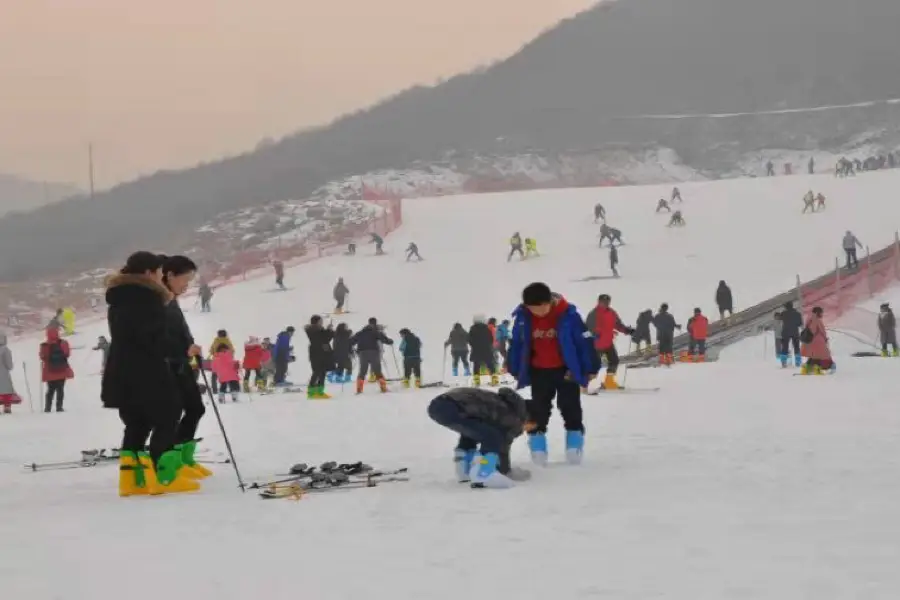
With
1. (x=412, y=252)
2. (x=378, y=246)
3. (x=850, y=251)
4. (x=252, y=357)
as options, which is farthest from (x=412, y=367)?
(x=378, y=246)

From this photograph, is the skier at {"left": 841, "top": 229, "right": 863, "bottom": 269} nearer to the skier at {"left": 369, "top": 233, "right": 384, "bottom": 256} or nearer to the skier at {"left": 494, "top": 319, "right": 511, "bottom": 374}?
the skier at {"left": 494, "top": 319, "right": 511, "bottom": 374}

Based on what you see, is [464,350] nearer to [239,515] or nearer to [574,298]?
[574,298]

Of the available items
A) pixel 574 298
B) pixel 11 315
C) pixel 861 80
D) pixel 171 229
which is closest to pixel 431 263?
pixel 574 298

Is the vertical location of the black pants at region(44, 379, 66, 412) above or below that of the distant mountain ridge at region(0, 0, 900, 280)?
below

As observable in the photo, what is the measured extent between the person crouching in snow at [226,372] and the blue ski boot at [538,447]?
32.3 ft

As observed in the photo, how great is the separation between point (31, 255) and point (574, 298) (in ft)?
219

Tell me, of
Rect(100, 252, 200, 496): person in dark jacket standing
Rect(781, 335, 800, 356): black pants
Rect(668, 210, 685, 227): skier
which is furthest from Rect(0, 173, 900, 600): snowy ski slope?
Rect(668, 210, 685, 227): skier

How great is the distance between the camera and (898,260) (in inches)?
1062

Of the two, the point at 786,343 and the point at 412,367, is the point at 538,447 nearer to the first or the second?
the point at 412,367

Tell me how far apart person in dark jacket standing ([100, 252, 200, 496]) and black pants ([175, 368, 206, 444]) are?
0.29 meters

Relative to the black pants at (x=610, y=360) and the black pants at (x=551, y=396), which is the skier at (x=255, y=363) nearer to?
the black pants at (x=610, y=360)

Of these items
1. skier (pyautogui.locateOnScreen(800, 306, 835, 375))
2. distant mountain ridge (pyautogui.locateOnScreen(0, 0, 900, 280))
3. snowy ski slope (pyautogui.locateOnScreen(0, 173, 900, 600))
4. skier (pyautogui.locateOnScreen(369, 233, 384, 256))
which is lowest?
snowy ski slope (pyautogui.locateOnScreen(0, 173, 900, 600))

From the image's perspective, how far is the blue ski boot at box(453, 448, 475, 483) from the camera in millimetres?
7082

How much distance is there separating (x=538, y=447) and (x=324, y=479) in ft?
4.79
